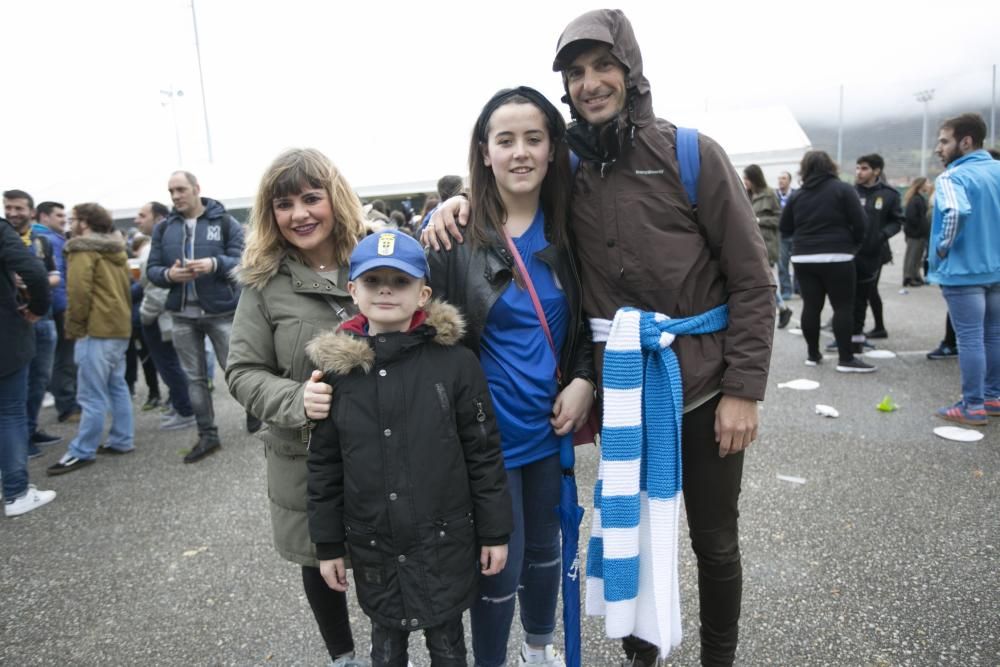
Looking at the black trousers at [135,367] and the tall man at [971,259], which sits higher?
the tall man at [971,259]


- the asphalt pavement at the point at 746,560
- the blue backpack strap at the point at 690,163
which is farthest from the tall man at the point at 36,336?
the blue backpack strap at the point at 690,163

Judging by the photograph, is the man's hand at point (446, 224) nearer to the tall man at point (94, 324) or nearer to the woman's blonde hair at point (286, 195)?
the woman's blonde hair at point (286, 195)

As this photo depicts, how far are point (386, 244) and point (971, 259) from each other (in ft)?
15.3

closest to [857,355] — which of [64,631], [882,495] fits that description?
[882,495]

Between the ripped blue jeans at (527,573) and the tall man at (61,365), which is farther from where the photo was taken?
the tall man at (61,365)

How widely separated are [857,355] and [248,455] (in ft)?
20.2

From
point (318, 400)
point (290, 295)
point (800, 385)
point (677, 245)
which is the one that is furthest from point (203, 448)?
point (800, 385)

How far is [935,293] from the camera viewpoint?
1040 cm

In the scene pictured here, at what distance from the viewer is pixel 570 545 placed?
2061 millimetres

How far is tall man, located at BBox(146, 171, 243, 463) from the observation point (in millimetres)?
4641

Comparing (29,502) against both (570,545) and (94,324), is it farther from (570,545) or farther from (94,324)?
(570,545)

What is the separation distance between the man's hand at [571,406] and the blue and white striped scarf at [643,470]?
0.09m

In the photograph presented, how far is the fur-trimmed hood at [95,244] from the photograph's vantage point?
15.9ft

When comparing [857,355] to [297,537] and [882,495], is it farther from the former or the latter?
[297,537]
